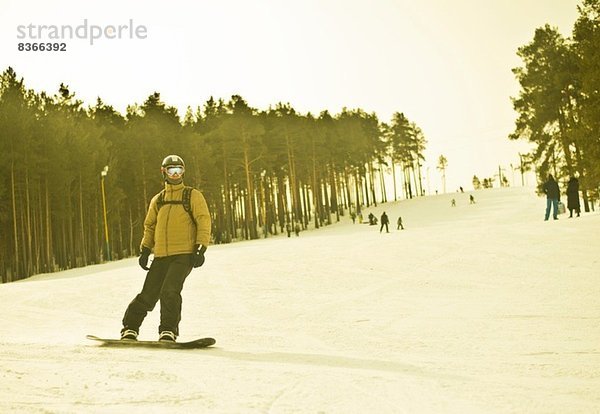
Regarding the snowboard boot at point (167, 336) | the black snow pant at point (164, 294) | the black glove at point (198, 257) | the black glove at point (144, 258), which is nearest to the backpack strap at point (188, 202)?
the black glove at point (198, 257)

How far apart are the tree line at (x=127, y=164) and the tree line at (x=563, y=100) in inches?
916

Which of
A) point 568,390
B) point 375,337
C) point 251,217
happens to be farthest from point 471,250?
point 251,217

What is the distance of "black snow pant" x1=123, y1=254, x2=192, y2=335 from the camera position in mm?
6871

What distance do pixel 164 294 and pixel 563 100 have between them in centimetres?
3424

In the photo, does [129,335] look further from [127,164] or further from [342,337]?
[127,164]

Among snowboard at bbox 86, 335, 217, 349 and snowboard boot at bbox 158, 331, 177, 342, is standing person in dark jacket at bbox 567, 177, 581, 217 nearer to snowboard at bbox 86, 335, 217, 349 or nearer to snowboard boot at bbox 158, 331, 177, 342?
snowboard at bbox 86, 335, 217, 349

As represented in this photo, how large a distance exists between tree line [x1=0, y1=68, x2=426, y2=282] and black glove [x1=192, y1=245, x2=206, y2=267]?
29.9m

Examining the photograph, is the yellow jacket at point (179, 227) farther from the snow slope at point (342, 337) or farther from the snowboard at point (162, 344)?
the snow slope at point (342, 337)

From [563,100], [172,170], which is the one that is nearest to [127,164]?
[563,100]

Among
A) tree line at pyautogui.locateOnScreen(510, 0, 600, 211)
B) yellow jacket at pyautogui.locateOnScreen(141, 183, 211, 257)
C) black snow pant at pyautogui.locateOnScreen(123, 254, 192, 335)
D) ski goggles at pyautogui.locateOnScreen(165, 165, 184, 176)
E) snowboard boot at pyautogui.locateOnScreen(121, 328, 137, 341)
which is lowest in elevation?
snowboard boot at pyautogui.locateOnScreen(121, 328, 137, 341)

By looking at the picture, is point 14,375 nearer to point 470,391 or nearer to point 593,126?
point 470,391

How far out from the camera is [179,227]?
23.5 ft

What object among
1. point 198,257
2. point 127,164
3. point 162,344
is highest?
point 127,164

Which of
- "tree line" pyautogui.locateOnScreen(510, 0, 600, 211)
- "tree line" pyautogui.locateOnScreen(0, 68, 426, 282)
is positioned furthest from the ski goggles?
"tree line" pyautogui.locateOnScreen(0, 68, 426, 282)
